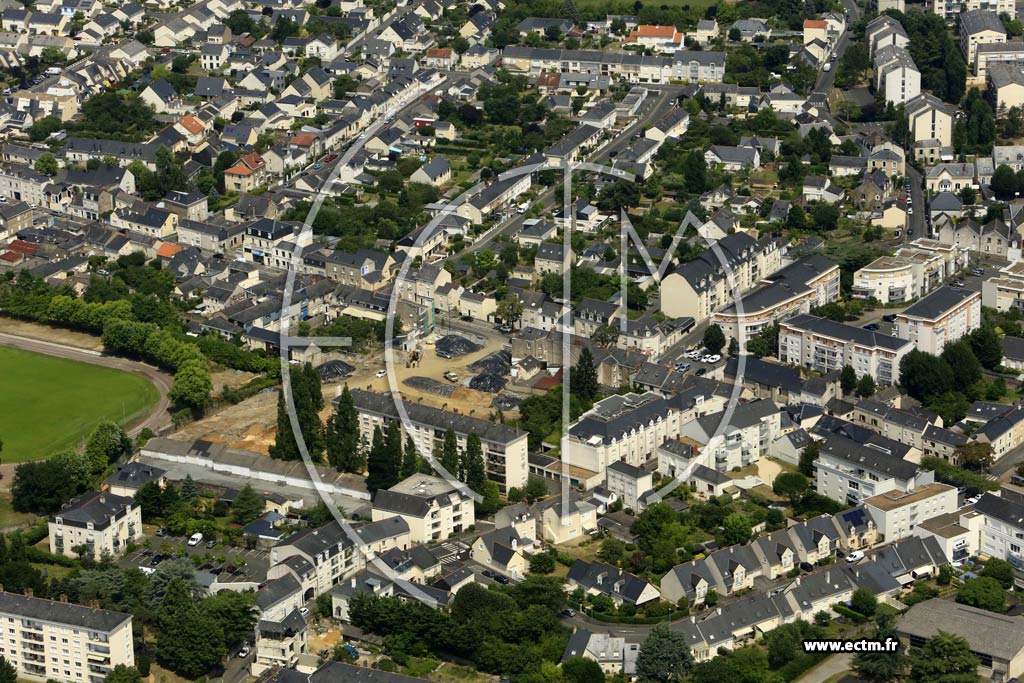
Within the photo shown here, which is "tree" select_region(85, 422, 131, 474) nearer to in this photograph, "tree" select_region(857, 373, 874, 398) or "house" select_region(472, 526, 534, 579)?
"house" select_region(472, 526, 534, 579)

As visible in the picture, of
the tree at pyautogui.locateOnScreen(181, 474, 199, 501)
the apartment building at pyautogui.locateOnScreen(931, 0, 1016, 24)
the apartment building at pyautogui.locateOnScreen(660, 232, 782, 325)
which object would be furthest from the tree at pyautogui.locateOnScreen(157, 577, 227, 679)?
the apartment building at pyautogui.locateOnScreen(931, 0, 1016, 24)

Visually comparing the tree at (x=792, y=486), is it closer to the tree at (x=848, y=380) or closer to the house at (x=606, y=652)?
the tree at (x=848, y=380)

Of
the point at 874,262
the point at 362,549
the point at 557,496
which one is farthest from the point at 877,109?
the point at 362,549

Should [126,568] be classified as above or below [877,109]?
below

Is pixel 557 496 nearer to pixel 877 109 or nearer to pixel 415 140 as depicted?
pixel 415 140

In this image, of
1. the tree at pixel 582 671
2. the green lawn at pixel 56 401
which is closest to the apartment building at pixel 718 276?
the green lawn at pixel 56 401

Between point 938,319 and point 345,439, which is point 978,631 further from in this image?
point 345,439
